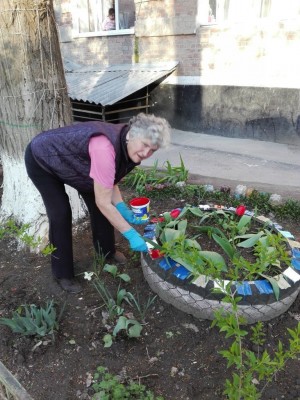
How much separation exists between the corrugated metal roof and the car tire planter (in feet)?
15.2

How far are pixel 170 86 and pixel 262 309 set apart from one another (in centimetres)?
594

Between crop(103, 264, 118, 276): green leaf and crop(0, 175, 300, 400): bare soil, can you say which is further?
crop(103, 264, 118, 276): green leaf

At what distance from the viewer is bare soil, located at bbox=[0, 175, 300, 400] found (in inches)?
79.0

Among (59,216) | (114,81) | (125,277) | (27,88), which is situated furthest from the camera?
(114,81)

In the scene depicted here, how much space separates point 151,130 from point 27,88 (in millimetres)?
1405

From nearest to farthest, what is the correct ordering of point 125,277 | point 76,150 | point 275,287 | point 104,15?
point 275,287 < point 76,150 < point 125,277 < point 104,15

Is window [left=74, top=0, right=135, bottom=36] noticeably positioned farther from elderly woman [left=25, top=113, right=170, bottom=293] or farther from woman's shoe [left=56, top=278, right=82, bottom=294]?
woman's shoe [left=56, top=278, right=82, bottom=294]

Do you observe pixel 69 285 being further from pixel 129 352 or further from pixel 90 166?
pixel 90 166

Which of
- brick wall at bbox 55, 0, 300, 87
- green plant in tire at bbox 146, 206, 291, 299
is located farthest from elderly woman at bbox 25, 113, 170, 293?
brick wall at bbox 55, 0, 300, 87

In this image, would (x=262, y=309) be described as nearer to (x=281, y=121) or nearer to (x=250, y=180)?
(x=250, y=180)

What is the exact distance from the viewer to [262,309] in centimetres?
224

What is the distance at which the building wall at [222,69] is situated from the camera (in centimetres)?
596

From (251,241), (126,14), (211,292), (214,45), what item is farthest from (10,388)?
(126,14)

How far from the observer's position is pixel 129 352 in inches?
87.5
